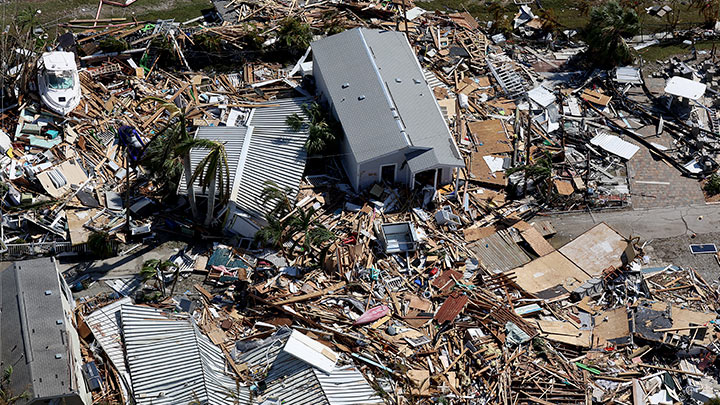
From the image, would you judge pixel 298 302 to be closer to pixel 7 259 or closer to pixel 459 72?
pixel 7 259

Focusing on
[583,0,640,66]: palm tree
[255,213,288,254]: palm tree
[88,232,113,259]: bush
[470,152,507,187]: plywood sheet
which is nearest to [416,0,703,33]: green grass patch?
[583,0,640,66]: palm tree

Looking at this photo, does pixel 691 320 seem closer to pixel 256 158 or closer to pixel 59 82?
pixel 256 158

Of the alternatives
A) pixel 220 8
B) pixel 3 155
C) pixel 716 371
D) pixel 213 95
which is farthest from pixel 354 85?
pixel 716 371

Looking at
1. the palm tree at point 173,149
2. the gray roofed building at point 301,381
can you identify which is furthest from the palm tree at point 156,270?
the gray roofed building at point 301,381

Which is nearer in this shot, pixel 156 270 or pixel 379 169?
pixel 156 270

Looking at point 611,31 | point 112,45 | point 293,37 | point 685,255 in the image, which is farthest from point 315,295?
point 611,31
